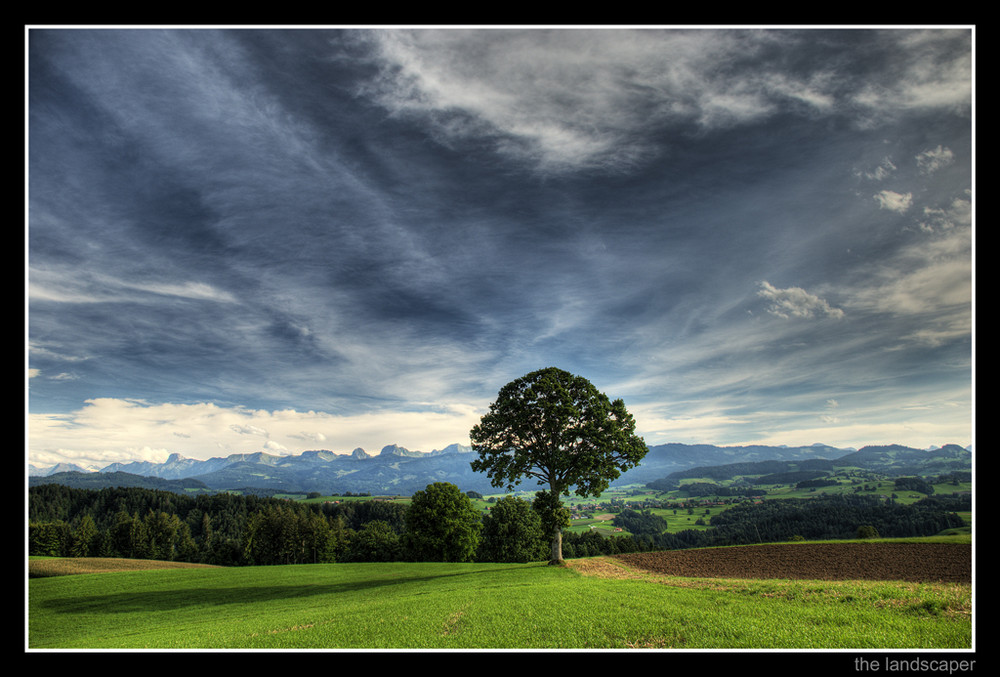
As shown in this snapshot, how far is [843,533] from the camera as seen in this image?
78062mm

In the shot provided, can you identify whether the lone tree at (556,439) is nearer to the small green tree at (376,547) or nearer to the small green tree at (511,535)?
the small green tree at (511,535)

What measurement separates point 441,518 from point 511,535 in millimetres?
20381

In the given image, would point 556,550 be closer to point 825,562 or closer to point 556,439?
point 556,439

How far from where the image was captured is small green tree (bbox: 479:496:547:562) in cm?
5925

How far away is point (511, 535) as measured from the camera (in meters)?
60.1

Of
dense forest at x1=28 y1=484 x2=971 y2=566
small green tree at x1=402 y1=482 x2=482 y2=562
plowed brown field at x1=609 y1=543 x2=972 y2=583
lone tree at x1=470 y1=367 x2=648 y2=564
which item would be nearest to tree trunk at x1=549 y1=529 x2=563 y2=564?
lone tree at x1=470 y1=367 x2=648 y2=564

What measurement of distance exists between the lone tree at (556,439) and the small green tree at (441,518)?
16616 mm

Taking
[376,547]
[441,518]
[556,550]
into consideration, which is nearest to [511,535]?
[441,518]

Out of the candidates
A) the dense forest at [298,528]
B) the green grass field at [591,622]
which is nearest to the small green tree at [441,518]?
the dense forest at [298,528]

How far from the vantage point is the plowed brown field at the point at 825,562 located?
1970 cm

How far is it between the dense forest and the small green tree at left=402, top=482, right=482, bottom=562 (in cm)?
1042

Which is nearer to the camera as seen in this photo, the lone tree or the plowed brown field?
the plowed brown field

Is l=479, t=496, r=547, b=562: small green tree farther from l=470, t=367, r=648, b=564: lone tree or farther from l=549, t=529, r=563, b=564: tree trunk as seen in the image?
l=470, t=367, r=648, b=564: lone tree
